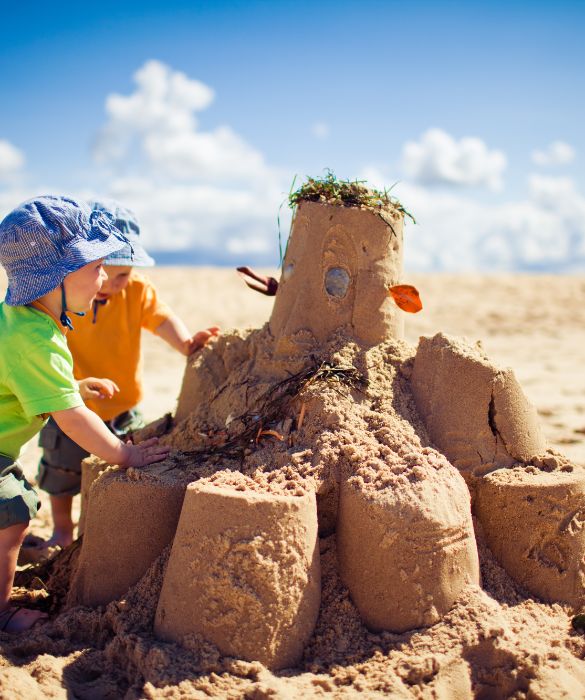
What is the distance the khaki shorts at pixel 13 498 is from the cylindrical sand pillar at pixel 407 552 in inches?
46.8

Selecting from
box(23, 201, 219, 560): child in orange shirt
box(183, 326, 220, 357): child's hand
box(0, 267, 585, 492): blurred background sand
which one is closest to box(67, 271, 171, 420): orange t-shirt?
box(23, 201, 219, 560): child in orange shirt

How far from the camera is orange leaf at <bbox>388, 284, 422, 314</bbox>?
292 centimetres

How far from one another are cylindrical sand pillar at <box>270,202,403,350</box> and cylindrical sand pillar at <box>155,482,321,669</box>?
2.89 ft

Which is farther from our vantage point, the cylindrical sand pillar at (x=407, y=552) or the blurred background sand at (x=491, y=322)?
the blurred background sand at (x=491, y=322)

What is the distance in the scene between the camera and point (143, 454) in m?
2.66

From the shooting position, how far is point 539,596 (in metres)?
2.59

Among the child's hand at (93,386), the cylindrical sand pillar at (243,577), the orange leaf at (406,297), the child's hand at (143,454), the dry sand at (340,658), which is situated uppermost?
the orange leaf at (406,297)

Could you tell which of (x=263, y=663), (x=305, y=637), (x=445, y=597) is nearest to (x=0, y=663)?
(x=263, y=663)

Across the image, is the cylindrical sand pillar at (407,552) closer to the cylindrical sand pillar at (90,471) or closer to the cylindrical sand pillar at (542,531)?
the cylindrical sand pillar at (542,531)

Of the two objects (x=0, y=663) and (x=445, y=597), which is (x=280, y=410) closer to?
(x=445, y=597)

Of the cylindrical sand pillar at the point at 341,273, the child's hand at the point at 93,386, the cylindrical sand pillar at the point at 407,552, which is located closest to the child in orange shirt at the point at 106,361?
the child's hand at the point at 93,386

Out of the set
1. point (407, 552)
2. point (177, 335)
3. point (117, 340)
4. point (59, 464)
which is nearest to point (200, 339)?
point (177, 335)

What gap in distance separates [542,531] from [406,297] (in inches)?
42.3

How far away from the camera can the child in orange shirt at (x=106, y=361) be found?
12.1ft
